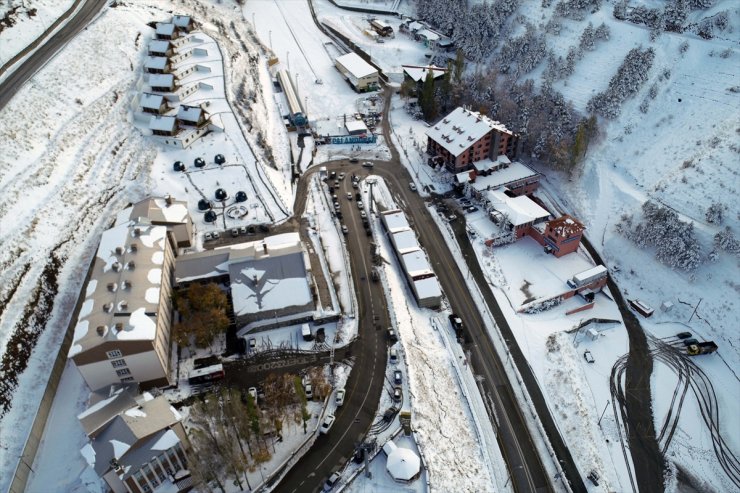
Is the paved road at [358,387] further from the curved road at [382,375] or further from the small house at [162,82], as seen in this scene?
the small house at [162,82]

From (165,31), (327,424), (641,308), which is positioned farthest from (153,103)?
(641,308)

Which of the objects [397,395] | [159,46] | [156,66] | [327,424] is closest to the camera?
[327,424]

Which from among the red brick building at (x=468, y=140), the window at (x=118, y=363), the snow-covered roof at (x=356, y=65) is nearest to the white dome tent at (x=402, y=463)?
the window at (x=118, y=363)

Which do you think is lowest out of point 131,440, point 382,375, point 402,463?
point 382,375

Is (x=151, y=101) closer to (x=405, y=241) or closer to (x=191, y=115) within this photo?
(x=191, y=115)

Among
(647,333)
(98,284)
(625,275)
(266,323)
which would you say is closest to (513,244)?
(625,275)

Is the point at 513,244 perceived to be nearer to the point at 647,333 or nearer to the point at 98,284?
the point at 647,333

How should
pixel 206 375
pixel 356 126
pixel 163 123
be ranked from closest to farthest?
1. pixel 206 375
2. pixel 163 123
3. pixel 356 126

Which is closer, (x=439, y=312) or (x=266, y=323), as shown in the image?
(x=266, y=323)
